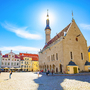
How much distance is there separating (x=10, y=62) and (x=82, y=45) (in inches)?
1622

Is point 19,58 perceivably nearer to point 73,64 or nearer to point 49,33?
point 49,33

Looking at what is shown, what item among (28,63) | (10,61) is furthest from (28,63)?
(10,61)

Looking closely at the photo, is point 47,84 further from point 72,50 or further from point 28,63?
point 28,63

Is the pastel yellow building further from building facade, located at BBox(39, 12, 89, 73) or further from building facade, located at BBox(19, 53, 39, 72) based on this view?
building facade, located at BBox(39, 12, 89, 73)

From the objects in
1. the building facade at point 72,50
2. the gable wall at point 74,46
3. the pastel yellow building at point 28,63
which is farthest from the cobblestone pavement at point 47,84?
the pastel yellow building at point 28,63

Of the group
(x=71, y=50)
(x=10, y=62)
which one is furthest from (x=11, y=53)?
(x=71, y=50)

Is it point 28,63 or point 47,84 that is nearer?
point 47,84

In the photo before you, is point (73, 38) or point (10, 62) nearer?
point (73, 38)

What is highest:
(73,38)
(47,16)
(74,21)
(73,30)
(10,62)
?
(47,16)

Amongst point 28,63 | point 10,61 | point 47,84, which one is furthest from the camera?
point 28,63

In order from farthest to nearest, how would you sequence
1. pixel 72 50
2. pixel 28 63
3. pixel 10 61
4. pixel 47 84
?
pixel 28 63 → pixel 10 61 → pixel 72 50 → pixel 47 84

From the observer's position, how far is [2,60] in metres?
54.7

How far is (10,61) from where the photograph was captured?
5662 cm

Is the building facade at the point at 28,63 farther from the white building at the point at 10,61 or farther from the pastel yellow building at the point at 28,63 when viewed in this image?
the white building at the point at 10,61
